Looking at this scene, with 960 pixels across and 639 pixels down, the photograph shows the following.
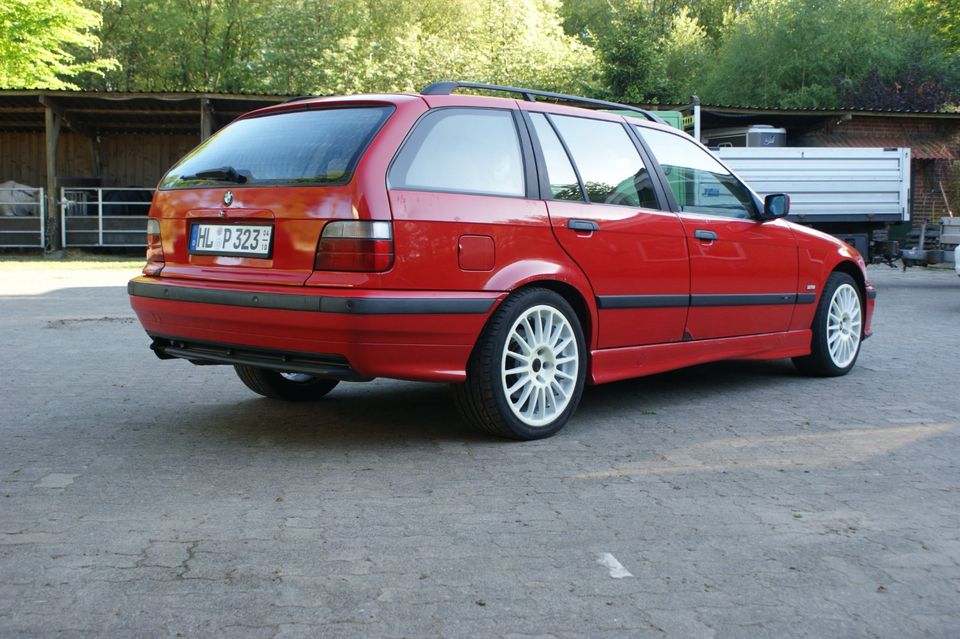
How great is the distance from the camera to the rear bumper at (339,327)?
14.1 ft

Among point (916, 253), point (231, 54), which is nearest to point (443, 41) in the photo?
point (231, 54)

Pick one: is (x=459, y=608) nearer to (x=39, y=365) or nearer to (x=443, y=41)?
(x=39, y=365)

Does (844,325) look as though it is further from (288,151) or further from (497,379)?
(288,151)

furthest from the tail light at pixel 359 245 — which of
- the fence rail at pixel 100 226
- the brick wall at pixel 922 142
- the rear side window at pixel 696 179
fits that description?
the brick wall at pixel 922 142

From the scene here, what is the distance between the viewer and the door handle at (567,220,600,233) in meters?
5.02

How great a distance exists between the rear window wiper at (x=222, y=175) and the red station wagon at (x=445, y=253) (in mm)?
10

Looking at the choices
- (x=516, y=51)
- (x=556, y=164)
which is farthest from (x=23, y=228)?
(x=516, y=51)

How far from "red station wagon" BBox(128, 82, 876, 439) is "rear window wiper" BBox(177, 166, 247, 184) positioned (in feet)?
0.03

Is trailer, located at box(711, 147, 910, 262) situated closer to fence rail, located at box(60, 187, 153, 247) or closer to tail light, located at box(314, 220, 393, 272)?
fence rail, located at box(60, 187, 153, 247)

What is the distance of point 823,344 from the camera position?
270 inches

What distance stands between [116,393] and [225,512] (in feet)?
9.26

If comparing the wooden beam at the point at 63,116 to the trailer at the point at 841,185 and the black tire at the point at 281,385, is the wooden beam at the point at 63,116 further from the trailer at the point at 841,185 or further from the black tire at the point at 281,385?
the black tire at the point at 281,385

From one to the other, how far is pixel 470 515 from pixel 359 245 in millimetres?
1263

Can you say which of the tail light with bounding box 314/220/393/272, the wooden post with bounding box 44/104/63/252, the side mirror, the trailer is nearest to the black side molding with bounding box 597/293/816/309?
the side mirror
